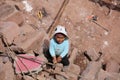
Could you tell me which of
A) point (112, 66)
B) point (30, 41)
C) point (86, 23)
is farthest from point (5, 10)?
point (112, 66)

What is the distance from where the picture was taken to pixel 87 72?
28.0 ft

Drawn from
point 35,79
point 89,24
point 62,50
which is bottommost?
point 35,79

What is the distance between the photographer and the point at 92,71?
336 inches

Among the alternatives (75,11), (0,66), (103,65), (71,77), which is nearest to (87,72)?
(71,77)

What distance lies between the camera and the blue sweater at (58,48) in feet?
27.6

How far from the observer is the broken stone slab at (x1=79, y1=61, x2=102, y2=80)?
8.20m

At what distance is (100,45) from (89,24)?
82 cm

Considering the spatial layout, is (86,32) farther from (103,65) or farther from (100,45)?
(103,65)

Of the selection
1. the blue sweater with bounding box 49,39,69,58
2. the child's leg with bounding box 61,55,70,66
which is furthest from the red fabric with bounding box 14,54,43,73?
the child's leg with bounding box 61,55,70,66

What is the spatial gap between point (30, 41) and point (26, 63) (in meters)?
0.69

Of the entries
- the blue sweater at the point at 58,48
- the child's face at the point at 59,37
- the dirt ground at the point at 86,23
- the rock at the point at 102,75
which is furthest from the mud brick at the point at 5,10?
the rock at the point at 102,75

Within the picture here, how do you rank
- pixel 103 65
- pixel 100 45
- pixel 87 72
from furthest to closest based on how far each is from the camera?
pixel 100 45, pixel 103 65, pixel 87 72

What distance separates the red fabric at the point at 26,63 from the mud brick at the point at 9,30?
565mm

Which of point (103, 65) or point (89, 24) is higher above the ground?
point (89, 24)
